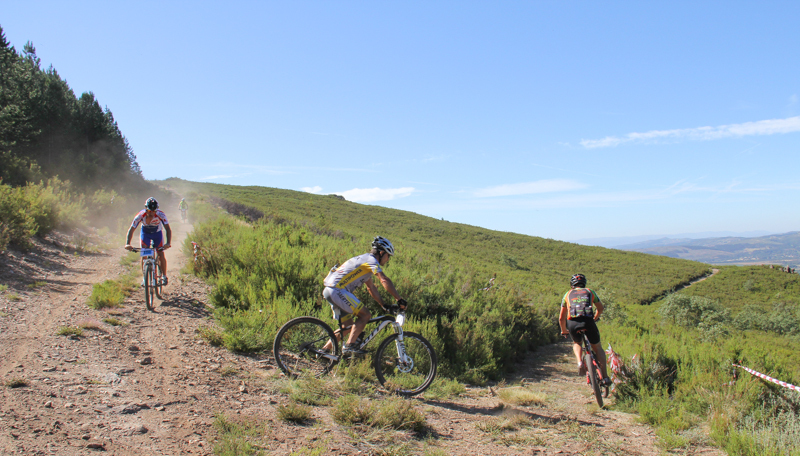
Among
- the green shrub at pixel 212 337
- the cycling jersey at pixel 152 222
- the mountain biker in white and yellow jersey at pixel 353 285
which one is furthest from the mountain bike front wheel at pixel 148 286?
the mountain biker in white and yellow jersey at pixel 353 285

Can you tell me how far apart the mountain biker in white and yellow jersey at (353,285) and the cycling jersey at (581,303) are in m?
3.06

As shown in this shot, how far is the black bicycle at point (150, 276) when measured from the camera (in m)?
7.39

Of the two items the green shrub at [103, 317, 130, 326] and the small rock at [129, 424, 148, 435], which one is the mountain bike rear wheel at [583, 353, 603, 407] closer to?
the small rock at [129, 424, 148, 435]

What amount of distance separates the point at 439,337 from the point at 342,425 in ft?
13.0


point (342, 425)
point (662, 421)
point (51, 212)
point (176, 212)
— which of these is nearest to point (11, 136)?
point (176, 212)

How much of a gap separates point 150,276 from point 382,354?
506 centimetres

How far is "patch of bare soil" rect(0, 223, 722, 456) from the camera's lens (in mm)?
3410

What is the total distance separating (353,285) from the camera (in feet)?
17.3

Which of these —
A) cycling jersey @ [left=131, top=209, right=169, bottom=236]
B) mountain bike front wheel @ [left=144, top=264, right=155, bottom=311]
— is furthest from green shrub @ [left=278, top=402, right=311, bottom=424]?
cycling jersey @ [left=131, top=209, right=169, bottom=236]

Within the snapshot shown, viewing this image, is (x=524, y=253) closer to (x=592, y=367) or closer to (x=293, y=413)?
(x=592, y=367)

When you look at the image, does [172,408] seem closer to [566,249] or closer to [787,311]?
[787,311]

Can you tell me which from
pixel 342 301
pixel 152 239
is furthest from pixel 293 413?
pixel 152 239

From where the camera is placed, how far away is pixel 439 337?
7855 millimetres

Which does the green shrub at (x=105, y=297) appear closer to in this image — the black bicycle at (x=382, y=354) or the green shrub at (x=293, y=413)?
the black bicycle at (x=382, y=354)
